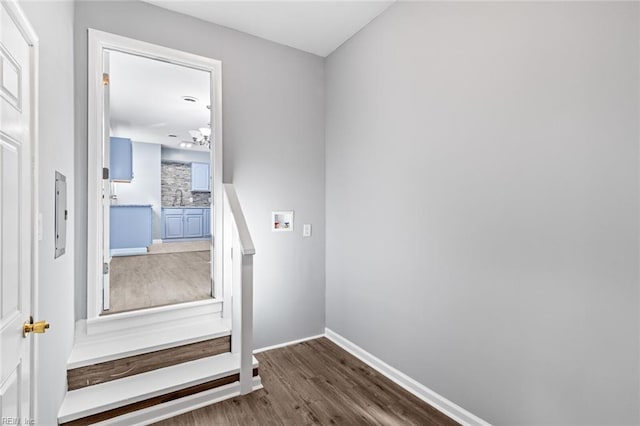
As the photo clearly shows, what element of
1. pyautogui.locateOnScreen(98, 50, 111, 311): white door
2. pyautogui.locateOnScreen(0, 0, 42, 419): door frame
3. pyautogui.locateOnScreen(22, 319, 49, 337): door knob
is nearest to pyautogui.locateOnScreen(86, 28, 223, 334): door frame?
pyautogui.locateOnScreen(98, 50, 111, 311): white door

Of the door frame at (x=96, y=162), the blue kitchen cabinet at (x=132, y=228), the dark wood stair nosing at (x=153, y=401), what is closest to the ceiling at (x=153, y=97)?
the door frame at (x=96, y=162)

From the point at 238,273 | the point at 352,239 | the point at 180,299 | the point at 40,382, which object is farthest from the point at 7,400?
the point at 352,239

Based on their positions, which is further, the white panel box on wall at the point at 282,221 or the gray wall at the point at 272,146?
the white panel box on wall at the point at 282,221

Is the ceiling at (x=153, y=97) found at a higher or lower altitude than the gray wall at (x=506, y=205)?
higher

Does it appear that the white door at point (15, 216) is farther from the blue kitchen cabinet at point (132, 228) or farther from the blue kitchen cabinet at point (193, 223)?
the blue kitchen cabinet at point (193, 223)

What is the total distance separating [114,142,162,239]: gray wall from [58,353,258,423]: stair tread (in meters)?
6.62

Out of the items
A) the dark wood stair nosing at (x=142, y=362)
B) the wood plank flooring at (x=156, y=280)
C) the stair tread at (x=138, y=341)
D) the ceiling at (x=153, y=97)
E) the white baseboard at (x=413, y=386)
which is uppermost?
the ceiling at (x=153, y=97)

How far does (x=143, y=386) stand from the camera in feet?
6.39

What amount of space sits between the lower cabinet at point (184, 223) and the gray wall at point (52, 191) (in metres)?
6.46

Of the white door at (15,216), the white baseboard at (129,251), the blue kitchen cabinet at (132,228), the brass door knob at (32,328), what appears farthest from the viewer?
the white baseboard at (129,251)

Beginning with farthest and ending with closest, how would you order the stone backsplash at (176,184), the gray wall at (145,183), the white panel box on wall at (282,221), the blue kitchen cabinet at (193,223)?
the stone backsplash at (176,184) < the blue kitchen cabinet at (193,223) < the gray wall at (145,183) < the white panel box on wall at (282,221)

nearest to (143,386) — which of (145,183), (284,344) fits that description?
(284,344)

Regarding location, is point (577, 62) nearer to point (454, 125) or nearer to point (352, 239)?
point (454, 125)

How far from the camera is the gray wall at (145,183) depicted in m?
7.80
